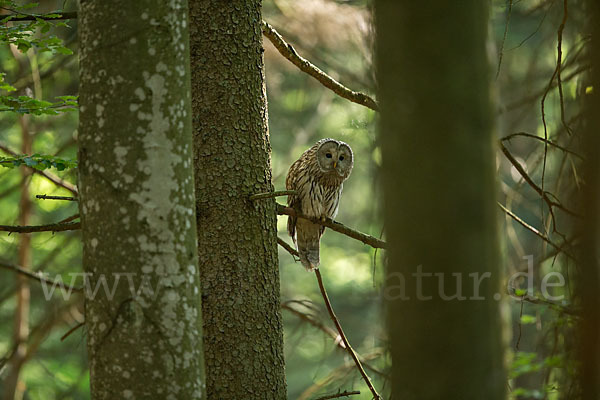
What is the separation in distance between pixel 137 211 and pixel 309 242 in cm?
422

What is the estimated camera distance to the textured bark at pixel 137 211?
6.43 feet

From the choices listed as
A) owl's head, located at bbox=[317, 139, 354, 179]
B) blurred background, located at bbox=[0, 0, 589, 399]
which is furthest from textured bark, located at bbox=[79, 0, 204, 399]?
owl's head, located at bbox=[317, 139, 354, 179]

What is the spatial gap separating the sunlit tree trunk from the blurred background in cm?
41

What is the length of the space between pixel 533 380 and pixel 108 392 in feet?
42.3

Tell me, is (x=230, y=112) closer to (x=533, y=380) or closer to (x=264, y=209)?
(x=264, y=209)

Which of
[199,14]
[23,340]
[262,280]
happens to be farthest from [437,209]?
[23,340]

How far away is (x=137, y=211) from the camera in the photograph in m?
1.99

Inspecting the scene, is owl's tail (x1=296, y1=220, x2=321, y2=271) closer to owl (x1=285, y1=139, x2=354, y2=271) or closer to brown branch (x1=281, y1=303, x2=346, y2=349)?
owl (x1=285, y1=139, x2=354, y2=271)

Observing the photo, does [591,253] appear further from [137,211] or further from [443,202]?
[137,211]

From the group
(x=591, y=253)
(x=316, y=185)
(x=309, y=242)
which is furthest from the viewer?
(x=309, y=242)

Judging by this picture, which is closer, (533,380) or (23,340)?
(23,340)

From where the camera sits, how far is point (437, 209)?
1.41 m

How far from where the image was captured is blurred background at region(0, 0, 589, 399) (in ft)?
12.8

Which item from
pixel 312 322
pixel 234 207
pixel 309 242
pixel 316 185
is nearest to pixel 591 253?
pixel 234 207
